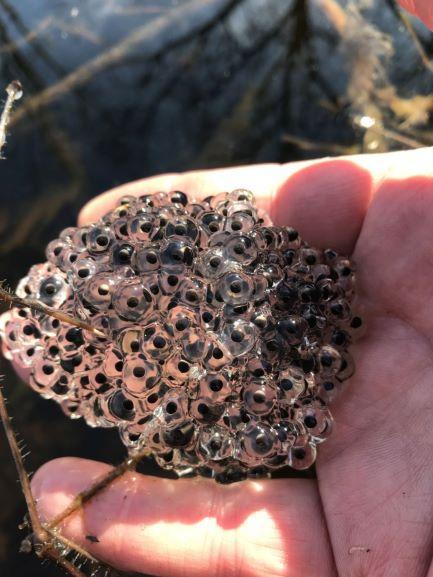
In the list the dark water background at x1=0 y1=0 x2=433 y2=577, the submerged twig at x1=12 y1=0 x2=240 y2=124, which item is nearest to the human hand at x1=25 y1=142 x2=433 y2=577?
the dark water background at x1=0 y1=0 x2=433 y2=577

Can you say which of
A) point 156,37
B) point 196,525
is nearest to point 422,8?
point 196,525

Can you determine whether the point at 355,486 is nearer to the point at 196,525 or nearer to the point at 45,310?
the point at 196,525

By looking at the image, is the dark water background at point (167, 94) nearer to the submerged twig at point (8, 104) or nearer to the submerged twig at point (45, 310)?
the submerged twig at point (8, 104)

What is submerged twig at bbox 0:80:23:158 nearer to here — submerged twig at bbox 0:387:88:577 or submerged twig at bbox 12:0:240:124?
submerged twig at bbox 0:387:88:577

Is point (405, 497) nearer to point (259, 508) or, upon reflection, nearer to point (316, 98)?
point (259, 508)

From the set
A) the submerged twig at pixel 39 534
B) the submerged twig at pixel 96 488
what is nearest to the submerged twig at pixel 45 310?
the submerged twig at pixel 39 534

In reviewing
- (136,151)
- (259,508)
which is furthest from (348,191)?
(136,151)
